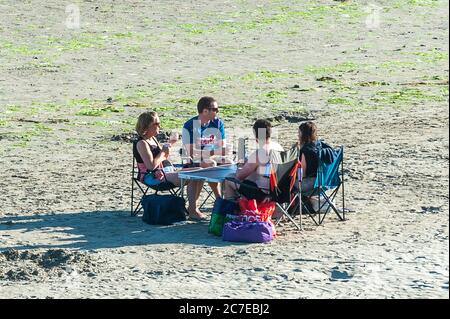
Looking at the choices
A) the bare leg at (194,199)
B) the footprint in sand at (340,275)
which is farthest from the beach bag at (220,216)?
the footprint in sand at (340,275)

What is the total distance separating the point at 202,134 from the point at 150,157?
576mm

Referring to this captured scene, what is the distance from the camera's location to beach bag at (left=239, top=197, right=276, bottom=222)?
36.5 ft

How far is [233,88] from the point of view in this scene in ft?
66.0

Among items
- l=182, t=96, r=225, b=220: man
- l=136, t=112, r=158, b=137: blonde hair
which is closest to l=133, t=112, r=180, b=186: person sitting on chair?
l=136, t=112, r=158, b=137: blonde hair

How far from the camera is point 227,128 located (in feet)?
56.5

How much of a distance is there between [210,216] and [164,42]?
40.5 feet

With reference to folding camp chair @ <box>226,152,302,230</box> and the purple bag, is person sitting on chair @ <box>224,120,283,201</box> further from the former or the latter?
the purple bag

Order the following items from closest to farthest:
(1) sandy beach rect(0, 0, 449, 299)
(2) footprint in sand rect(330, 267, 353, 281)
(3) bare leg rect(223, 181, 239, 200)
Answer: (2) footprint in sand rect(330, 267, 353, 281)
(1) sandy beach rect(0, 0, 449, 299)
(3) bare leg rect(223, 181, 239, 200)

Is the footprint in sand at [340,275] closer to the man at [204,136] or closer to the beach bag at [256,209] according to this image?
the beach bag at [256,209]

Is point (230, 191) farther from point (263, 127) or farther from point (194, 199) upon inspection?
point (263, 127)

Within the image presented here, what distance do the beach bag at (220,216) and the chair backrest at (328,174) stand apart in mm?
852

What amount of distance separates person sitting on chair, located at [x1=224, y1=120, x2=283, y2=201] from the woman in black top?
0.34 metres
